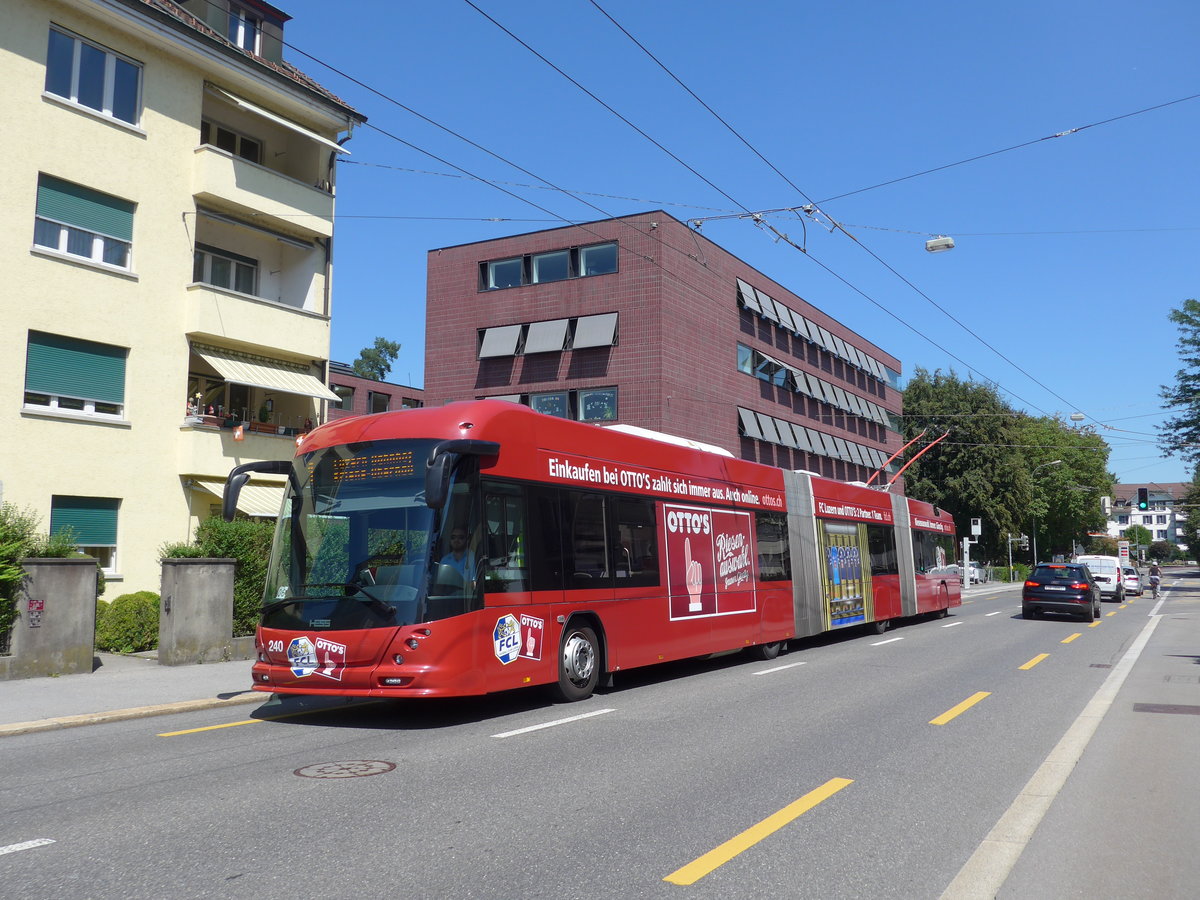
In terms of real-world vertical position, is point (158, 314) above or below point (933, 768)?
above

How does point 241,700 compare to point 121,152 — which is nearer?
point 241,700

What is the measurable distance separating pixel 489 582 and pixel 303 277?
16697 millimetres

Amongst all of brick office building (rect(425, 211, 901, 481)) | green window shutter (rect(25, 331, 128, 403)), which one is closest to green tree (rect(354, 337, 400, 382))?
brick office building (rect(425, 211, 901, 481))

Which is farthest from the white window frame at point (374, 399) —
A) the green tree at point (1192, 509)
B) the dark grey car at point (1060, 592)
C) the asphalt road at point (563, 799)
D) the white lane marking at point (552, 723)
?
the green tree at point (1192, 509)

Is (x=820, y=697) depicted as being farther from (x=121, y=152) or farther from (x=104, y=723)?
(x=121, y=152)

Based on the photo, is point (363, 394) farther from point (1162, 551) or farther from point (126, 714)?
point (1162, 551)

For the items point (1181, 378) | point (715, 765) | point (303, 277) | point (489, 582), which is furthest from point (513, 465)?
point (1181, 378)

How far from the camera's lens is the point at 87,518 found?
61.2ft

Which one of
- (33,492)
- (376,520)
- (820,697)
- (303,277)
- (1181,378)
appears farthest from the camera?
(1181,378)

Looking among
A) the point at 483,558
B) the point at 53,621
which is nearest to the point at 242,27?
the point at 53,621

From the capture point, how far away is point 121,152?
19688 mm

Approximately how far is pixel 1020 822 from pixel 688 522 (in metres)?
8.52

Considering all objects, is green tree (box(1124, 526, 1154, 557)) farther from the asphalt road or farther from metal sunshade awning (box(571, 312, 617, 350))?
the asphalt road

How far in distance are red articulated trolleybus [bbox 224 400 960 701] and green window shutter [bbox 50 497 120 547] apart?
9.58 m
